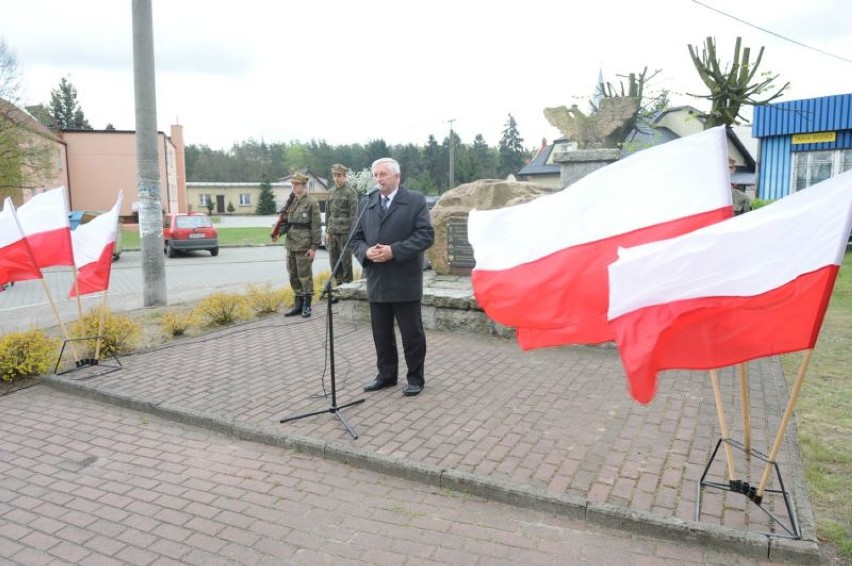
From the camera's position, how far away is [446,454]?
4.25 m

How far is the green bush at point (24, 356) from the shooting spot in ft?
20.4

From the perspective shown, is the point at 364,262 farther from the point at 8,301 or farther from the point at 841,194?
the point at 8,301

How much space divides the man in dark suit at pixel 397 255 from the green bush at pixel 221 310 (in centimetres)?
391

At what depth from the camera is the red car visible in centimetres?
2333

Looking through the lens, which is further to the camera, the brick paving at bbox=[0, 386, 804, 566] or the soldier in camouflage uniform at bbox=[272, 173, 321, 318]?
the soldier in camouflage uniform at bbox=[272, 173, 321, 318]

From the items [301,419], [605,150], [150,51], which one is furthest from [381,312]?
[150,51]

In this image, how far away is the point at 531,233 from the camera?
3330 millimetres

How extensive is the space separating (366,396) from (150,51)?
7.55 m

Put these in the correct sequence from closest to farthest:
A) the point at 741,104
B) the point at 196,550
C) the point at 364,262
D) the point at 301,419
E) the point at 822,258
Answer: the point at 822,258 < the point at 196,550 < the point at 301,419 < the point at 364,262 < the point at 741,104

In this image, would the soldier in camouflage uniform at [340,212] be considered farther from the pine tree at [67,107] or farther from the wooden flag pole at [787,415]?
the pine tree at [67,107]

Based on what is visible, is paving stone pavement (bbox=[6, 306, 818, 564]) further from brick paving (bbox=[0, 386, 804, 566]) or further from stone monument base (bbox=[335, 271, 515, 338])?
stone monument base (bbox=[335, 271, 515, 338])

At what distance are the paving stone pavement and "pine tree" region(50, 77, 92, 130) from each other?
8980 centimetres

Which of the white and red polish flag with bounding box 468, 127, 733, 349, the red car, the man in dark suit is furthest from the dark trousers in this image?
the red car

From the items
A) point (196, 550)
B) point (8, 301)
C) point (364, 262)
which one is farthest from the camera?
point (8, 301)
